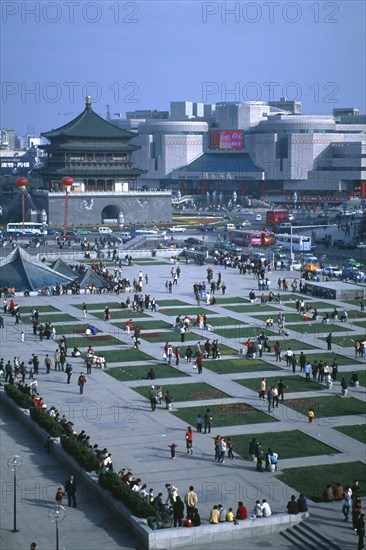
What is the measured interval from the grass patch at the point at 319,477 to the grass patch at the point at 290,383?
9424 mm

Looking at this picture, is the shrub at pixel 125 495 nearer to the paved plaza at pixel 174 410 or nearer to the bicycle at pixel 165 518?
the bicycle at pixel 165 518

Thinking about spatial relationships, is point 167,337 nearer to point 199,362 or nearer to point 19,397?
point 199,362

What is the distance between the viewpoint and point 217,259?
3248 inches

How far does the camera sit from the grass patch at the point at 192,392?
3922 cm

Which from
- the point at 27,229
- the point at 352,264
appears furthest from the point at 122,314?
the point at 27,229

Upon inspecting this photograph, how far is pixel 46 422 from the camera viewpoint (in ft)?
110

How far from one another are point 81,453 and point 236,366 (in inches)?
617

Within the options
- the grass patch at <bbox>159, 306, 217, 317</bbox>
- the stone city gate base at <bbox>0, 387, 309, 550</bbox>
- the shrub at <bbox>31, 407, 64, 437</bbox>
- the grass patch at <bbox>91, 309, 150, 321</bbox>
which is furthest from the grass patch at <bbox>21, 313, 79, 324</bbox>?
the stone city gate base at <bbox>0, 387, 309, 550</bbox>

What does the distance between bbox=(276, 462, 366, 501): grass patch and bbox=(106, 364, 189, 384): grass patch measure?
→ 39.6 ft

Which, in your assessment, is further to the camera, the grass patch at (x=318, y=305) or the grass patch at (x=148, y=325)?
the grass patch at (x=318, y=305)

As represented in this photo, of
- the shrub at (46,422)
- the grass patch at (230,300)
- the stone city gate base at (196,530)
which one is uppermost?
the grass patch at (230,300)

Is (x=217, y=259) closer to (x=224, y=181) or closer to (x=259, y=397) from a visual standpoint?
(x=259, y=397)

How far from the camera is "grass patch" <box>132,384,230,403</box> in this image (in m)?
39.2

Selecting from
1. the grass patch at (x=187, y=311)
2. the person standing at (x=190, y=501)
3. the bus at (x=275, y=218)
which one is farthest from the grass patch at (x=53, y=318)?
the bus at (x=275, y=218)
